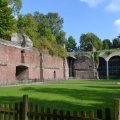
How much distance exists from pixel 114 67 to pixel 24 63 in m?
27.5

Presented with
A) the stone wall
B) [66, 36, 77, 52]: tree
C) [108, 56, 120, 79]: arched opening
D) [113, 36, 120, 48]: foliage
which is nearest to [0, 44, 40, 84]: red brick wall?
the stone wall

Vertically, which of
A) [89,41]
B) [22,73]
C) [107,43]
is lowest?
[22,73]

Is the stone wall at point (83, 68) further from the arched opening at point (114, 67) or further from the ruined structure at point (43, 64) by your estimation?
the arched opening at point (114, 67)

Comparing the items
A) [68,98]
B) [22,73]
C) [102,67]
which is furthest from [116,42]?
[68,98]

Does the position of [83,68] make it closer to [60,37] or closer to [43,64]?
[43,64]

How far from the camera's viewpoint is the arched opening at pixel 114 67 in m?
67.6

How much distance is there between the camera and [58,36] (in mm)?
90312

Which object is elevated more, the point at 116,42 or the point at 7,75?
the point at 116,42

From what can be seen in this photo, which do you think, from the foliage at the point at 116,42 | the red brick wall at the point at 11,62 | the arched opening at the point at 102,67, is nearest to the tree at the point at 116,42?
the foliage at the point at 116,42

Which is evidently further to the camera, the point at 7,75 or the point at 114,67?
the point at 114,67

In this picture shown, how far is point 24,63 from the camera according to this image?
47.2m

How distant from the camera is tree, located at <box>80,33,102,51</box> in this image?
9844 cm

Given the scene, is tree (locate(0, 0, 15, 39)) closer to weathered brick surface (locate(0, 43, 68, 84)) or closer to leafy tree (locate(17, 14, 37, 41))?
weathered brick surface (locate(0, 43, 68, 84))

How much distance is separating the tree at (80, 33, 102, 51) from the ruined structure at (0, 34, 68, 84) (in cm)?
3288
